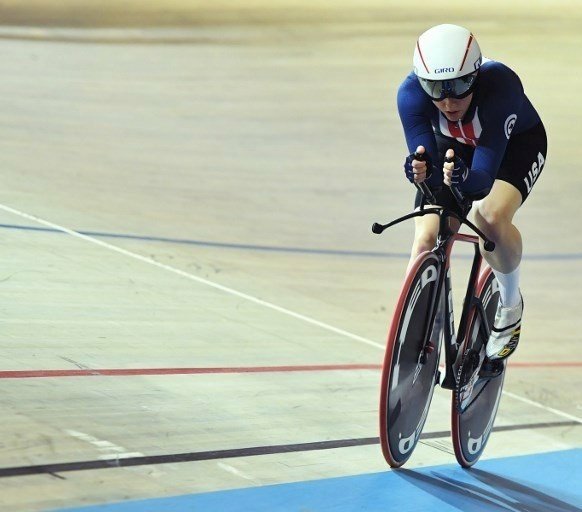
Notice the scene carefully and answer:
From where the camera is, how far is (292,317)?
12.8 ft

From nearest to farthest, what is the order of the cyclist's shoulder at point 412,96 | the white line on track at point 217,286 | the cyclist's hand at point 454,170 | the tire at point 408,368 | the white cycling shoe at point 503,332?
the cyclist's hand at point 454,170, the tire at point 408,368, the cyclist's shoulder at point 412,96, the white cycling shoe at point 503,332, the white line on track at point 217,286

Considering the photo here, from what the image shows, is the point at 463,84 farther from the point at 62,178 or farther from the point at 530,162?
the point at 62,178

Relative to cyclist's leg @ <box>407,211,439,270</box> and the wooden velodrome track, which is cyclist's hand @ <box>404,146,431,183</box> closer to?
cyclist's leg @ <box>407,211,439,270</box>

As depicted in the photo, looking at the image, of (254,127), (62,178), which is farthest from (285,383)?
(254,127)

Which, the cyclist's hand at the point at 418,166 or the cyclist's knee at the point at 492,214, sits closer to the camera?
the cyclist's hand at the point at 418,166

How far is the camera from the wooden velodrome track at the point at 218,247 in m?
2.44

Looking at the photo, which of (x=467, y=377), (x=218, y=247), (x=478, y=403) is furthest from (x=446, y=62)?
(x=218, y=247)

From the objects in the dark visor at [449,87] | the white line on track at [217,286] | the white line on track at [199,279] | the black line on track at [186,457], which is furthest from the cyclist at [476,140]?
the white line on track at [199,279]

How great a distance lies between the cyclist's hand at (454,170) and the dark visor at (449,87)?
190mm

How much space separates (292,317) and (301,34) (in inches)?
272

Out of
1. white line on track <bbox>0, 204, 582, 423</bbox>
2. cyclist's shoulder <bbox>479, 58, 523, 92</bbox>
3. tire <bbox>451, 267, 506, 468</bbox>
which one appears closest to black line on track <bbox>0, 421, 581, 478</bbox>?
tire <bbox>451, 267, 506, 468</bbox>

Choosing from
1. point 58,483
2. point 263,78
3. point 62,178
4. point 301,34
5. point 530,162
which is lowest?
point 58,483

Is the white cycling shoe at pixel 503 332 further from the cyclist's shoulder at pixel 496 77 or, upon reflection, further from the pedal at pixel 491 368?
the cyclist's shoulder at pixel 496 77

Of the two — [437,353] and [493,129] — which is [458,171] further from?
[437,353]
